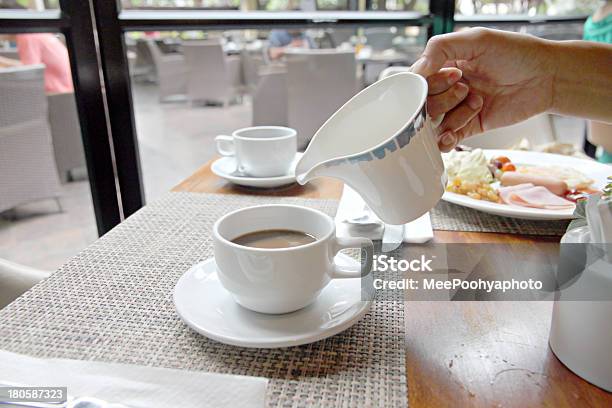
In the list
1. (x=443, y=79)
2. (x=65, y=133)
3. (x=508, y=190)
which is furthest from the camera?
(x=65, y=133)

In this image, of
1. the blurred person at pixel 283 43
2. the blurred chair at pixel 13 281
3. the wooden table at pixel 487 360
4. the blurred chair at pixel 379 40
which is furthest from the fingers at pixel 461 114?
the blurred chair at pixel 379 40

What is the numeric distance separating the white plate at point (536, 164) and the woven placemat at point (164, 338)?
30 cm

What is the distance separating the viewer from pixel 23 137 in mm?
1893

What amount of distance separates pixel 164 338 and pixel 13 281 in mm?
427

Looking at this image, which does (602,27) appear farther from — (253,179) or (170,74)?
(170,74)

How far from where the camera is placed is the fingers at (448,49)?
0.71m

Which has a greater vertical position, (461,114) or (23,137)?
(461,114)

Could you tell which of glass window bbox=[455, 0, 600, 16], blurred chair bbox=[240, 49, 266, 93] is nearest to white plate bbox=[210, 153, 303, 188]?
glass window bbox=[455, 0, 600, 16]

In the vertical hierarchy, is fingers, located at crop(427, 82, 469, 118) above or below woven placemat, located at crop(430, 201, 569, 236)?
above

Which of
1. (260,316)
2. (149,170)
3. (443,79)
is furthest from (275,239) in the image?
(149,170)

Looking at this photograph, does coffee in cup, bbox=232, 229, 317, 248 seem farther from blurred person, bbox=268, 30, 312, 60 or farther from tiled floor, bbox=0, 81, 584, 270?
blurred person, bbox=268, 30, 312, 60

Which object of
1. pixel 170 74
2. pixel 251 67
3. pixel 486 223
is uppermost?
pixel 251 67

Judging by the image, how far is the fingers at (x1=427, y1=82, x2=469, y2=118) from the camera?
723mm

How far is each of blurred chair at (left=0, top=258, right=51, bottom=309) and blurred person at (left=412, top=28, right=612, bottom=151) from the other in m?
0.66
